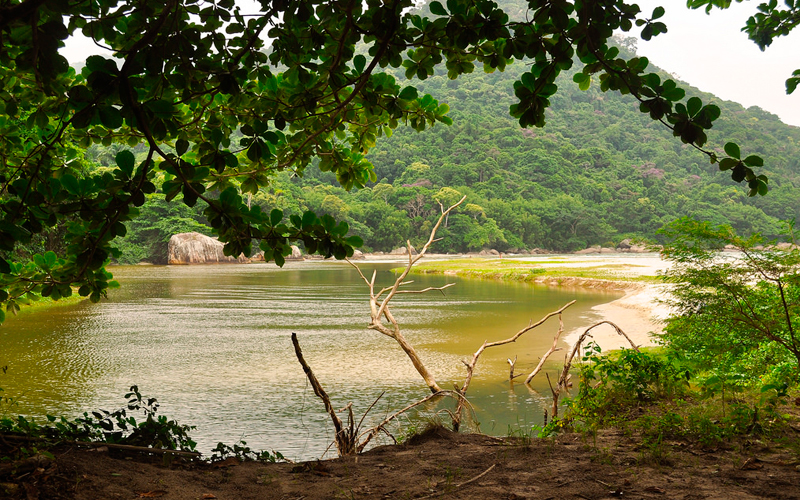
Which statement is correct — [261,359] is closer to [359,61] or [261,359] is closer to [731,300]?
[731,300]

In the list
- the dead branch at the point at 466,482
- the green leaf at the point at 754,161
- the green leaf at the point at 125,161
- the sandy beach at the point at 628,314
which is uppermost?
the green leaf at the point at 125,161

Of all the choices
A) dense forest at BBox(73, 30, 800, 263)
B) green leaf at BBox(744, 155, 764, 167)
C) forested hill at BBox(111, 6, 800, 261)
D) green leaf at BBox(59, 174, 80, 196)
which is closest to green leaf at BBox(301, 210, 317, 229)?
green leaf at BBox(59, 174, 80, 196)

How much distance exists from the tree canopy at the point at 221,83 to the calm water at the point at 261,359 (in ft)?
12.6

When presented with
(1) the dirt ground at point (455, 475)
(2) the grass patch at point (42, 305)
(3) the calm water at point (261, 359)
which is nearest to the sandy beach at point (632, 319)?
(3) the calm water at point (261, 359)

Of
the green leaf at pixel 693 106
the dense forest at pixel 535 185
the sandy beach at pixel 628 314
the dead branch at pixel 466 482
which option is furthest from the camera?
the dense forest at pixel 535 185

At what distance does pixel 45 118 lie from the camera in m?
2.61

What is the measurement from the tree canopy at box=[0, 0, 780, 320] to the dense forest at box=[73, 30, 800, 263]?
52.9m

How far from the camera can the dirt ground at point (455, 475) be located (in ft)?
9.15

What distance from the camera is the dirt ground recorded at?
2789mm

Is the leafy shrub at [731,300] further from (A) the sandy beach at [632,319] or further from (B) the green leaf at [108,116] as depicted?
(B) the green leaf at [108,116]

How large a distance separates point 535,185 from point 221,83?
8444 cm

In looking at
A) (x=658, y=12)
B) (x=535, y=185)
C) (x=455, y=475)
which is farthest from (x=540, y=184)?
(x=658, y=12)

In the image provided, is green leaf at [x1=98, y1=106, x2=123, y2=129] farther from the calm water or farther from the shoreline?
the shoreline

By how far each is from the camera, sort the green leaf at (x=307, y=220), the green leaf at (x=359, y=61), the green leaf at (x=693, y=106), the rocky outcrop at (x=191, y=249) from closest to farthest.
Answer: the green leaf at (x=693, y=106) < the green leaf at (x=307, y=220) < the green leaf at (x=359, y=61) < the rocky outcrop at (x=191, y=249)
